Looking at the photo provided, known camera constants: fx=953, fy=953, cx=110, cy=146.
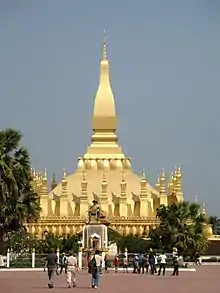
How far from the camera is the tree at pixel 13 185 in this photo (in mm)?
38653

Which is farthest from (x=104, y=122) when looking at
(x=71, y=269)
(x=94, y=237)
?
(x=71, y=269)

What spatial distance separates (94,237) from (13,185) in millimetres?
10593

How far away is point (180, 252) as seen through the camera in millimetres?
51812

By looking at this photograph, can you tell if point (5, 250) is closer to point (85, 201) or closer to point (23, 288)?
point (23, 288)

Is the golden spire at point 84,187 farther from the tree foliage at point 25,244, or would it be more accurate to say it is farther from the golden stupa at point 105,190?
the tree foliage at point 25,244

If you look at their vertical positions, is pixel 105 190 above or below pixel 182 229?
above

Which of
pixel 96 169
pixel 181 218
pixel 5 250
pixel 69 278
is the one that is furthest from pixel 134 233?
pixel 69 278

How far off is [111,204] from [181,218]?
20860 mm

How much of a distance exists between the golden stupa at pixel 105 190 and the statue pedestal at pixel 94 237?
19.2 m

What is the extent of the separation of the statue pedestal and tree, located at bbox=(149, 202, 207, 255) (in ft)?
15.3

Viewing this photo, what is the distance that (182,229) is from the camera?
52219mm

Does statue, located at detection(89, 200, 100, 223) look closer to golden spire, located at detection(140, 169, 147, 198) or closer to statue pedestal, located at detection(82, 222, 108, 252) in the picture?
statue pedestal, located at detection(82, 222, 108, 252)

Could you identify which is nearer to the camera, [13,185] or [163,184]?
[13,185]

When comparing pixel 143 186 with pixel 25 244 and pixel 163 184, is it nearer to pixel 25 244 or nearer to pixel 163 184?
pixel 163 184
